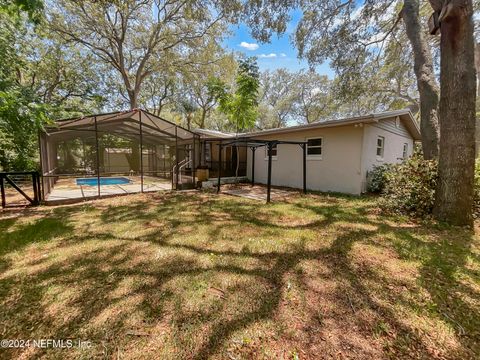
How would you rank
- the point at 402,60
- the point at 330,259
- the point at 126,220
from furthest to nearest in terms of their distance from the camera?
the point at 402,60 < the point at 126,220 < the point at 330,259

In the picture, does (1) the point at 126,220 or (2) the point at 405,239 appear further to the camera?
(1) the point at 126,220

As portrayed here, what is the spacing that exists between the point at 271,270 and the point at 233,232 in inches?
58.5

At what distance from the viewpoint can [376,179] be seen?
8.16 meters

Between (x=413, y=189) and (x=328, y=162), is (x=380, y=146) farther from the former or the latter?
(x=413, y=189)

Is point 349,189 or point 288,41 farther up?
point 288,41

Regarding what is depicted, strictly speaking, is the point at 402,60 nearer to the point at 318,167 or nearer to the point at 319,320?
the point at 318,167

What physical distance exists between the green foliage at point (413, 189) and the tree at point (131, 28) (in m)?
11.6

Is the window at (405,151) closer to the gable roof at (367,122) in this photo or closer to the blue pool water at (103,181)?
the gable roof at (367,122)

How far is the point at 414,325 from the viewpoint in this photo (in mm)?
1928

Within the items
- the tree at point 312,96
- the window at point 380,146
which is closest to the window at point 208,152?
the window at point 380,146

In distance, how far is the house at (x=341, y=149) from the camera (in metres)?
7.88

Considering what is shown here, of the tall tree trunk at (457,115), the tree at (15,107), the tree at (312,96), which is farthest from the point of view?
the tree at (312,96)

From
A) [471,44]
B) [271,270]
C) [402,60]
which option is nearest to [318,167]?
[471,44]

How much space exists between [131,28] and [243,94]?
26.6 ft
